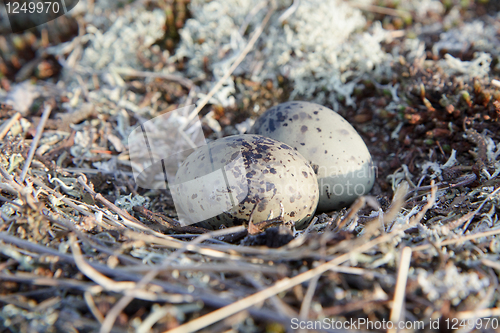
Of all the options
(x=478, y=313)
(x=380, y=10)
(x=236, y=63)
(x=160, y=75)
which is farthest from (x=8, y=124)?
(x=380, y=10)

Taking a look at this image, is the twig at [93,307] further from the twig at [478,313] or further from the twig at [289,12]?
the twig at [289,12]

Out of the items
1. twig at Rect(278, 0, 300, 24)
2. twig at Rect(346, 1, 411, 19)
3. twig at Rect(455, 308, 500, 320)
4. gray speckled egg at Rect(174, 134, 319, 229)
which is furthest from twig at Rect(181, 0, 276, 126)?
twig at Rect(455, 308, 500, 320)

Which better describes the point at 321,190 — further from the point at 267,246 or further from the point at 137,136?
the point at 137,136

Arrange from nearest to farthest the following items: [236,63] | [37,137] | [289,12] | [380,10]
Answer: [37,137] → [236,63] → [289,12] → [380,10]

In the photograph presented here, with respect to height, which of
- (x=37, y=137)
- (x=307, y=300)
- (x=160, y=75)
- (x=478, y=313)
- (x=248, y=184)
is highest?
(x=160, y=75)

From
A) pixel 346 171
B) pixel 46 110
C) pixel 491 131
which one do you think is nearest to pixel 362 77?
pixel 491 131

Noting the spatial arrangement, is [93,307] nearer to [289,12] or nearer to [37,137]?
[37,137]

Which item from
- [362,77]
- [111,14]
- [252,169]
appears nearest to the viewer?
[252,169]
